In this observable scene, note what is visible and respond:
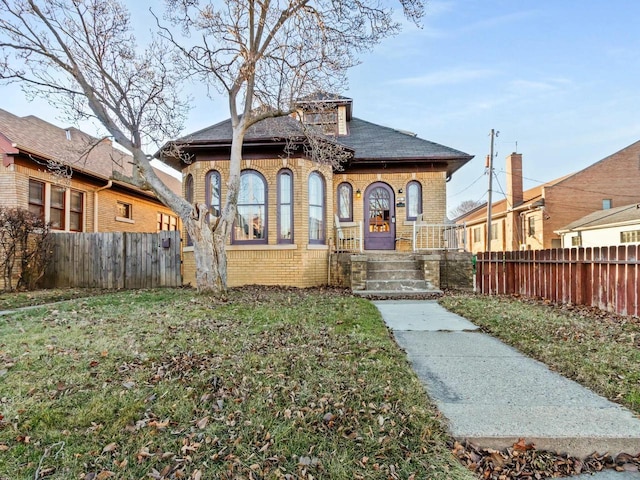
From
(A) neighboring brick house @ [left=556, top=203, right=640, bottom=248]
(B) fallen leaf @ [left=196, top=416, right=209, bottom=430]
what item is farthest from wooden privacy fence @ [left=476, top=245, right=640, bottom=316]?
(A) neighboring brick house @ [left=556, top=203, right=640, bottom=248]

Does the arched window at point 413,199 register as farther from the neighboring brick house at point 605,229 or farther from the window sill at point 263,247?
the neighboring brick house at point 605,229

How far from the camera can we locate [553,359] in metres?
3.88

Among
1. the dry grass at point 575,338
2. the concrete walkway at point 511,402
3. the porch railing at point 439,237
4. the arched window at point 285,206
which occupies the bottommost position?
the concrete walkway at point 511,402

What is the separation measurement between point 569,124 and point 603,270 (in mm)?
A: 19230

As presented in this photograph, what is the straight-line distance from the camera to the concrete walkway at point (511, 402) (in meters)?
2.29

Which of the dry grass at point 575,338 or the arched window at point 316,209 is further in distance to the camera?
the arched window at point 316,209

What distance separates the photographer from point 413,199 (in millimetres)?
12547

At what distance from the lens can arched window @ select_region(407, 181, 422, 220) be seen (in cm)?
1249

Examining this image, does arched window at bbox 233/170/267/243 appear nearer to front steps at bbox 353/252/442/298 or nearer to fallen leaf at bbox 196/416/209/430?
front steps at bbox 353/252/442/298

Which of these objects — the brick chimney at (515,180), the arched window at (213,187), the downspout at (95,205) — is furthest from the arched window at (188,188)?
the brick chimney at (515,180)

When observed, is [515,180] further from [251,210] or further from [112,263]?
[112,263]

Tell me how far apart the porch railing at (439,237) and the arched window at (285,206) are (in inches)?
159

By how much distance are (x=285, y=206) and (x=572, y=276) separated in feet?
23.9

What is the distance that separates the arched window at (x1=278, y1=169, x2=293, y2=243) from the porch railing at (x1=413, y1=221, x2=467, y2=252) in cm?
403
